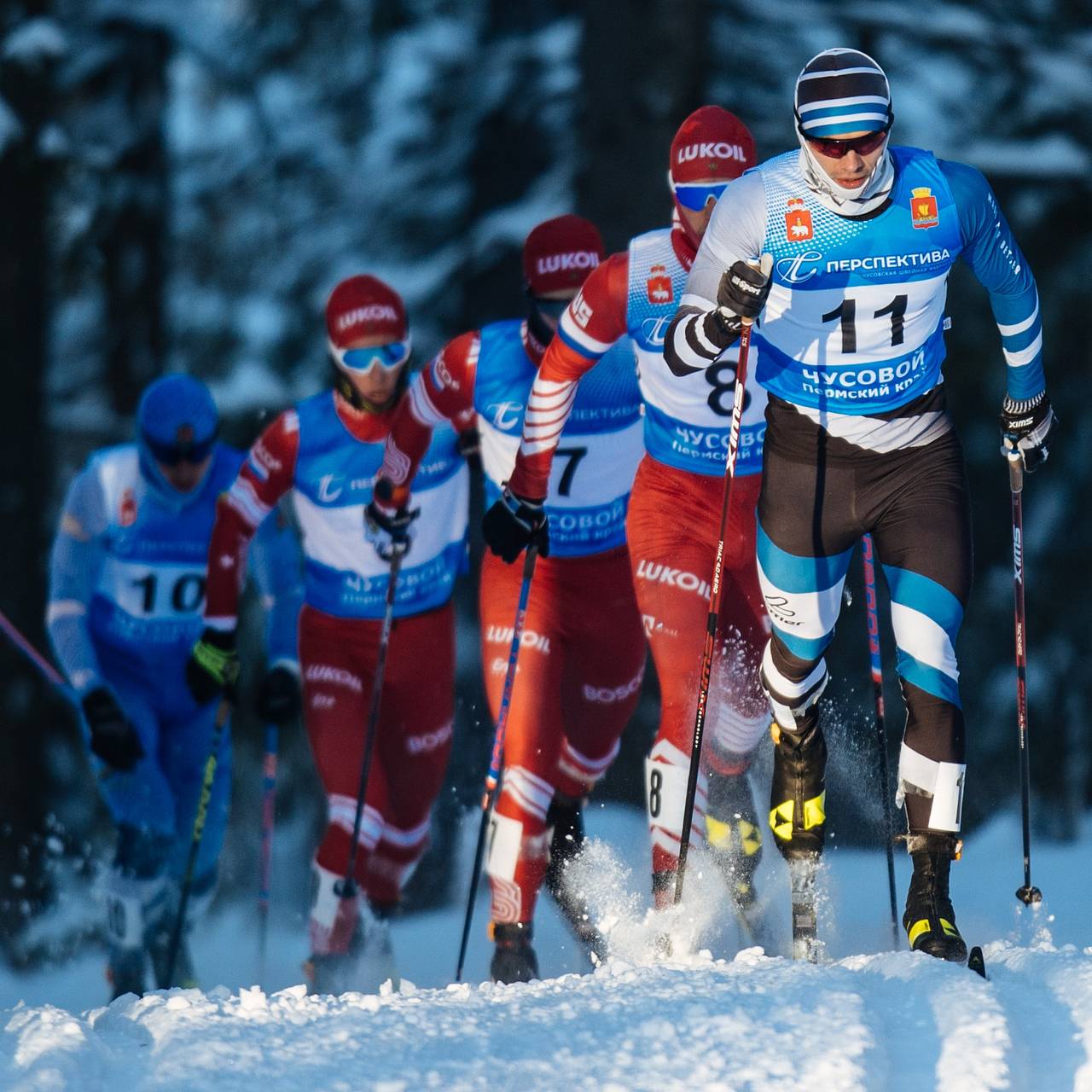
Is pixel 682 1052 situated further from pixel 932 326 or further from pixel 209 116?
pixel 209 116

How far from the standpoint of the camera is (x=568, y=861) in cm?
685

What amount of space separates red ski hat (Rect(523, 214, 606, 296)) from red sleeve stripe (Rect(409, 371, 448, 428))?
20.4 inches

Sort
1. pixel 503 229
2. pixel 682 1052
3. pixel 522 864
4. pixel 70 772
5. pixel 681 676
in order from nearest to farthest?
pixel 682 1052, pixel 681 676, pixel 522 864, pixel 503 229, pixel 70 772

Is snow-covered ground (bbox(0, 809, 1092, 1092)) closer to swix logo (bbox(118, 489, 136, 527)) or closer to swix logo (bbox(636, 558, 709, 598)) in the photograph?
swix logo (bbox(636, 558, 709, 598))

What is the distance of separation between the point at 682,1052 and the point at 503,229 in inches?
324

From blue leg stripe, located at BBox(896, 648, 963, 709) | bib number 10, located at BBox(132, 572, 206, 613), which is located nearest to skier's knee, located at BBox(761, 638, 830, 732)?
blue leg stripe, located at BBox(896, 648, 963, 709)

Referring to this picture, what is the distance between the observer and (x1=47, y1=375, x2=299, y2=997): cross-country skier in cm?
739

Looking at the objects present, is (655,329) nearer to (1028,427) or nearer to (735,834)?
(1028,427)

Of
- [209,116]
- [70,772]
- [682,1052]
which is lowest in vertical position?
[70,772]

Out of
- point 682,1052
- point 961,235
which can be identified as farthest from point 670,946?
point 961,235

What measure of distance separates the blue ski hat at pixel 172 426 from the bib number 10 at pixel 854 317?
3268 millimetres

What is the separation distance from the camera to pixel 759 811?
6410 millimetres

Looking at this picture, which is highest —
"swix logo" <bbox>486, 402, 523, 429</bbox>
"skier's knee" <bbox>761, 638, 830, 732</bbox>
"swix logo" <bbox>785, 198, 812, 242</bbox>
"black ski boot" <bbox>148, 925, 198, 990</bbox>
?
"swix logo" <bbox>785, 198, 812, 242</bbox>

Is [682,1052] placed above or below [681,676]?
below
